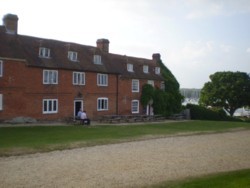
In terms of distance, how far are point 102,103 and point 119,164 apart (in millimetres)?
27839

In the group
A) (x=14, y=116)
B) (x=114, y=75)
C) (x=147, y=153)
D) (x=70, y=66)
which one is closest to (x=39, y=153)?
(x=147, y=153)

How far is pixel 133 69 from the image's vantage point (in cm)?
4956

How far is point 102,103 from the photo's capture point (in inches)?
1730

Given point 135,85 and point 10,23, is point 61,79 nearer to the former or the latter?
point 10,23

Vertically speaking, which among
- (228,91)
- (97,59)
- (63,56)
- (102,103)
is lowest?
(102,103)

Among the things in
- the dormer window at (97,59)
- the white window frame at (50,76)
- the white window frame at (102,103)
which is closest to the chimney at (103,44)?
the dormer window at (97,59)

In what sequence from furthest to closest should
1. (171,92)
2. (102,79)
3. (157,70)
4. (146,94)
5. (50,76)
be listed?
(171,92)
(157,70)
(146,94)
(102,79)
(50,76)

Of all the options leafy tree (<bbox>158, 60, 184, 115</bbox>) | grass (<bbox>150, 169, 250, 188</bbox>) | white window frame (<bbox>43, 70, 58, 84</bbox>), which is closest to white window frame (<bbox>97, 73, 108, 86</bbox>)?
white window frame (<bbox>43, 70, 58, 84</bbox>)

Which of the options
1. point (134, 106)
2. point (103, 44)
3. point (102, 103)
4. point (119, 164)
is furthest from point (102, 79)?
point (119, 164)

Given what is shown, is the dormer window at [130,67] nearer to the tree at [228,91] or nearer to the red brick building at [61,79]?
the red brick building at [61,79]

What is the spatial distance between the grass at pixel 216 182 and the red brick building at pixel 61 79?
79.1 feet

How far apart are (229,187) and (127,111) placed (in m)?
36.2

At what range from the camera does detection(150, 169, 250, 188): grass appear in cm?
1176

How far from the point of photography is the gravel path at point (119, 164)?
13062mm
